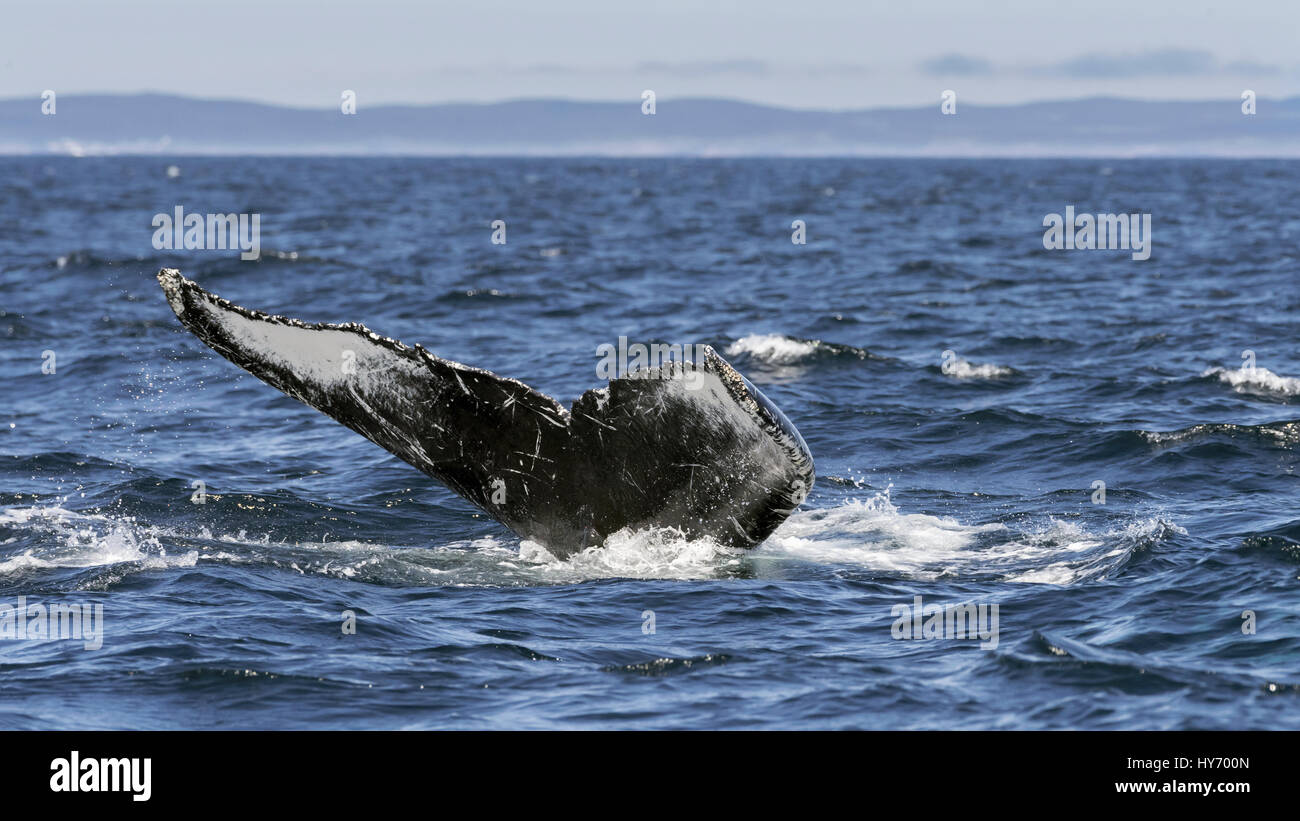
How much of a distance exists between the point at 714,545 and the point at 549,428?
1.48m

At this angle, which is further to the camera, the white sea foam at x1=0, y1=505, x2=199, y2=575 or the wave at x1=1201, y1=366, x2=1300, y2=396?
the wave at x1=1201, y1=366, x2=1300, y2=396

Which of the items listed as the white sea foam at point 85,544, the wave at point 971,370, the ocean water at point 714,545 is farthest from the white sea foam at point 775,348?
the white sea foam at point 85,544

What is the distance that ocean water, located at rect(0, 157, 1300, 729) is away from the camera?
815 centimetres

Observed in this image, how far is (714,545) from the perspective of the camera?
10.4 metres

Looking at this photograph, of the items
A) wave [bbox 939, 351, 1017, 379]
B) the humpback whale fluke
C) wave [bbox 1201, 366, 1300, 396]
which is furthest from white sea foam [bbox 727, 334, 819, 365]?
the humpback whale fluke

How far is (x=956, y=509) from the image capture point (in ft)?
43.4

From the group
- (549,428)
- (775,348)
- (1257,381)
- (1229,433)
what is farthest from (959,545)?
(775,348)

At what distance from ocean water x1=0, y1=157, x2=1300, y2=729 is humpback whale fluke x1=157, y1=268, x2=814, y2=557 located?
50 cm

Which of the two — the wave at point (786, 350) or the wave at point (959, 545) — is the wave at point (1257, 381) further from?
the wave at point (959, 545)

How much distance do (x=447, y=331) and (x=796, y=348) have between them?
19.4 feet

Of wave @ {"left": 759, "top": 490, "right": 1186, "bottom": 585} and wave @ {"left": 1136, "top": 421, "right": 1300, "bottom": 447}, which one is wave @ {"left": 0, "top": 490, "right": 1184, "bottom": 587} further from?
wave @ {"left": 1136, "top": 421, "right": 1300, "bottom": 447}

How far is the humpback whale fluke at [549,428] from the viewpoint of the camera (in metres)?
9.16
